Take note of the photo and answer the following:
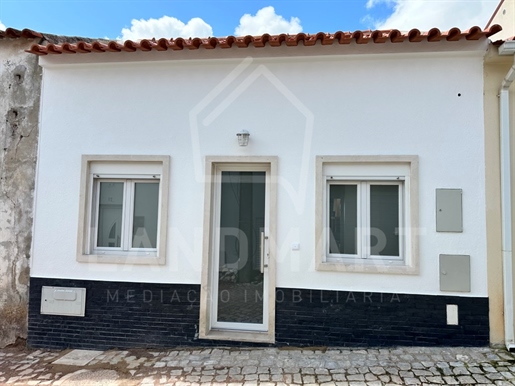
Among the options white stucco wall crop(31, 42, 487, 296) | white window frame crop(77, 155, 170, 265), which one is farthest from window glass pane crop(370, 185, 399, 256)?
white window frame crop(77, 155, 170, 265)

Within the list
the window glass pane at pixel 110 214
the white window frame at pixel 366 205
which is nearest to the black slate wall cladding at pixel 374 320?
the white window frame at pixel 366 205

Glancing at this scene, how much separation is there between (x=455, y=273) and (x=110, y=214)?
18.9 ft

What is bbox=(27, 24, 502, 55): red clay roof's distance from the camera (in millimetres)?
4711

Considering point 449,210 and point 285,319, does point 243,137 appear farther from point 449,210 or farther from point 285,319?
point 449,210

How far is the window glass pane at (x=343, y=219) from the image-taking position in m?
5.32

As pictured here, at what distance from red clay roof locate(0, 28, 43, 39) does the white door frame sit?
400cm

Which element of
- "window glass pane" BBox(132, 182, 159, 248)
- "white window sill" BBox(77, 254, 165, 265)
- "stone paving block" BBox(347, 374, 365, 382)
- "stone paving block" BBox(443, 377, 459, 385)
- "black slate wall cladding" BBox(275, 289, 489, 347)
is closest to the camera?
"stone paving block" BBox(443, 377, 459, 385)

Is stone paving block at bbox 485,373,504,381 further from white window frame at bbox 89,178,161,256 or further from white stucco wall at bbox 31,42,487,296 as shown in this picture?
white window frame at bbox 89,178,161,256

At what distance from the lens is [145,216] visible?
18.7ft

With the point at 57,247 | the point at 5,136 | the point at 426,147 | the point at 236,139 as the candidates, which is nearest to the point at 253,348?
the point at 236,139

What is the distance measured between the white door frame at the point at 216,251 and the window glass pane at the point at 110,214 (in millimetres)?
1646

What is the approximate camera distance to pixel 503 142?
16.1 ft

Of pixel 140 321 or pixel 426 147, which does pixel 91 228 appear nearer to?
pixel 140 321

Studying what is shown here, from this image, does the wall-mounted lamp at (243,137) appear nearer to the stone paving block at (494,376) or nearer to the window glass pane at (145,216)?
the window glass pane at (145,216)
